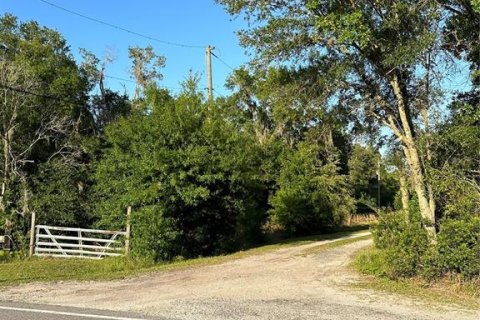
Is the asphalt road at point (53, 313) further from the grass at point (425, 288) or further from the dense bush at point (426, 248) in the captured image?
the dense bush at point (426, 248)

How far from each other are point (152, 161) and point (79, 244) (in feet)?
13.9

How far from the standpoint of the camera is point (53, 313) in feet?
28.3

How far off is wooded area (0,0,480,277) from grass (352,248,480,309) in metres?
0.33

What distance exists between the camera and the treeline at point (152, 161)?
58.8 feet

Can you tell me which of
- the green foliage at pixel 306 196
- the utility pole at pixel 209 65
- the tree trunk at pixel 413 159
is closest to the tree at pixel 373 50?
the tree trunk at pixel 413 159

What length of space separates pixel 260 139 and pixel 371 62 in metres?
27.0

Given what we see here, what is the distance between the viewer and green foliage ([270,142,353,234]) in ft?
107

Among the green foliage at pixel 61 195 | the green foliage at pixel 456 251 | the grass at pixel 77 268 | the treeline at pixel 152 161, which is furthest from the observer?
the green foliage at pixel 61 195

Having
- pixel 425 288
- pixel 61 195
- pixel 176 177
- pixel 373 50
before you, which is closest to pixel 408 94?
pixel 373 50

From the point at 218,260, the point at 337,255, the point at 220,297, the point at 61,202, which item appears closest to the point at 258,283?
the point at 220,297

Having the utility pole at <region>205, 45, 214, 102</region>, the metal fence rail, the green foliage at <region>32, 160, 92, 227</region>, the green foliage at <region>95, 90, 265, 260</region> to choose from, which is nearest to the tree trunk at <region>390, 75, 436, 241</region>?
the green foliage at <region>95, 90, 265, 260</region>

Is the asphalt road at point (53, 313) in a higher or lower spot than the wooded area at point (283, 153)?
lower

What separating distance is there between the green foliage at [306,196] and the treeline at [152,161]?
8 centimetres

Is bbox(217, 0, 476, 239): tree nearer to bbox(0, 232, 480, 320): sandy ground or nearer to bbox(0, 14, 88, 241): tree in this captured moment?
bbox(0, 232, 480, 320): sandy ground
